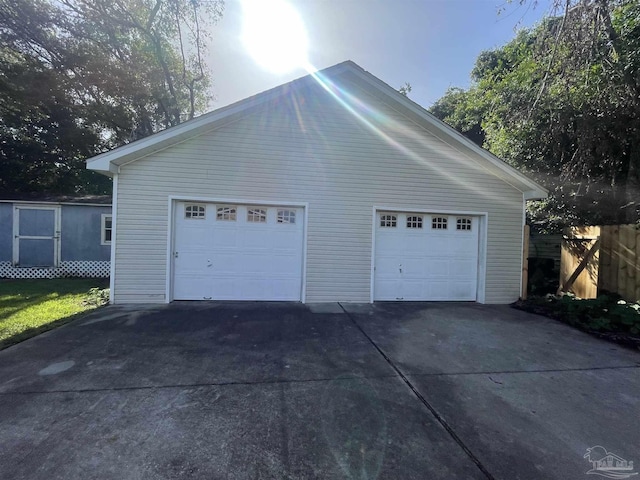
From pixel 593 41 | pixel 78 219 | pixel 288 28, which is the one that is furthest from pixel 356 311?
pixel 78 219

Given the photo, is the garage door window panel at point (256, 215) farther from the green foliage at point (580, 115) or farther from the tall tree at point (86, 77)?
the tall tree at point (86, 77)

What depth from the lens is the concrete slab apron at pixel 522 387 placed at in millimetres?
2262

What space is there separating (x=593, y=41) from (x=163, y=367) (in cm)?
871

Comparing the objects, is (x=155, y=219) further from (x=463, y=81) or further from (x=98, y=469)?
(x=463, y=81)

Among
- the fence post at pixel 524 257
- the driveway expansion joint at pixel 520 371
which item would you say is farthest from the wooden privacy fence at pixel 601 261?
the driveway expansion joint at pixel 520 371

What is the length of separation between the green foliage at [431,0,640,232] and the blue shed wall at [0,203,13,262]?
15.7 metres

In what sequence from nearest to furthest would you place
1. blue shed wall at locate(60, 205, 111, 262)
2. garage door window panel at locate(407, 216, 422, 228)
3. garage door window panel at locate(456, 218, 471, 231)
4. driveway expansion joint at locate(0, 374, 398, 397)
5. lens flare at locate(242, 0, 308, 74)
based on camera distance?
driveway expansion joint at locate(0, 374, 398, 397) → garage door window panel at locate(407, 216, 422, 228) → garage door window panel at locate(456, 218, 471, 231) → lens flare at locate(242, 0, 308, 74) → blue shed wall at locate(60, 205, 111, 262)

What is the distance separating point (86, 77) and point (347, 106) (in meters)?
15.7

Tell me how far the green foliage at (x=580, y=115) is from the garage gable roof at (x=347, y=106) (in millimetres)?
1595

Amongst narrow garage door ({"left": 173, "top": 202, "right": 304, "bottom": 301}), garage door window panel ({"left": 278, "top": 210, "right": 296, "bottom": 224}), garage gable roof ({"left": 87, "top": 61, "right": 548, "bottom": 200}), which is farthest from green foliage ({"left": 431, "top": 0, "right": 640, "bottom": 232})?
narrow garage door ({"left": 173, "top": 202, "right": 304, "bottom": 301})

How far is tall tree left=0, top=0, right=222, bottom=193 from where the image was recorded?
44.4ft

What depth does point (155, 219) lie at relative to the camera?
6402mm

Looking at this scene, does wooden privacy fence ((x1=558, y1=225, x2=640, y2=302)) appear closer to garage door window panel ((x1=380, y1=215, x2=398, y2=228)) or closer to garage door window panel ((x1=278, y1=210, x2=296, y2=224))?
garage door window panel ((x1=380, y1=215, x2=398, y2=228))

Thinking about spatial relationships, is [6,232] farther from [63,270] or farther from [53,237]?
[63,270]
